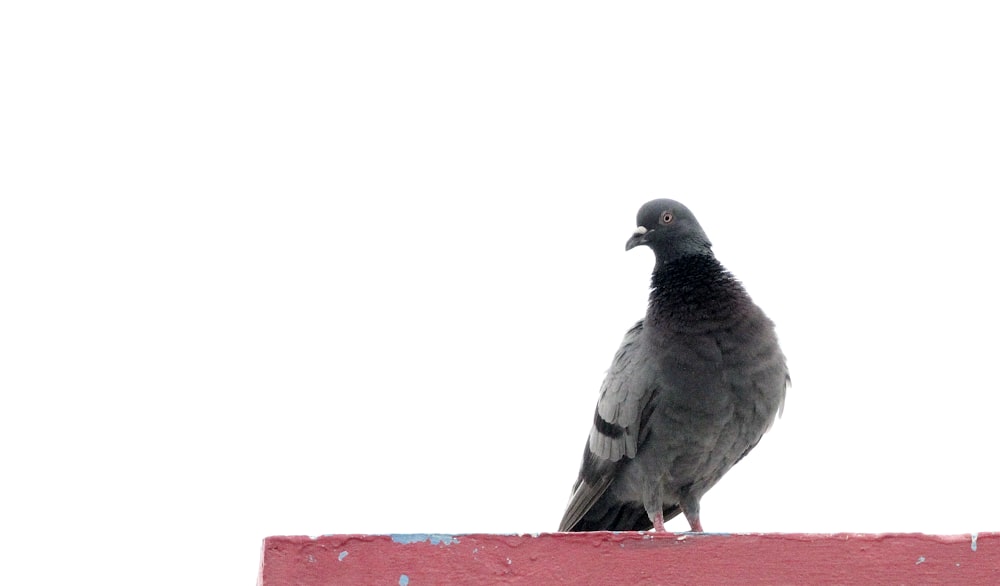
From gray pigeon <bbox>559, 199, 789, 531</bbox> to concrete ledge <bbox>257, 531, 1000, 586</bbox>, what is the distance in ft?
8.15

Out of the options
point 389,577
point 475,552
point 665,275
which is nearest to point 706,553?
point 475,552

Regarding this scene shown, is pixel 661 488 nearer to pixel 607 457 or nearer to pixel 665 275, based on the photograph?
pixel 607 457

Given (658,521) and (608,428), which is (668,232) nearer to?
(608,428)

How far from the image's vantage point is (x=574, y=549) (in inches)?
126

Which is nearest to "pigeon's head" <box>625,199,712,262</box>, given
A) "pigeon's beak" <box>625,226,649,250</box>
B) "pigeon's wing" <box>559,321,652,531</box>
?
"pigeon's beak" <box>625,226,649,250</box>

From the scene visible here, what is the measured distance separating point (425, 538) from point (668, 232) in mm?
3642

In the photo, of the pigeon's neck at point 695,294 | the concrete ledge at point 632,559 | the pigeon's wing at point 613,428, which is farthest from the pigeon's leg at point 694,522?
the concrete ledge at point 632,559

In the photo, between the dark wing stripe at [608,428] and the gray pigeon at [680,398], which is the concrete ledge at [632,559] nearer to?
the gray pigeon at [680,398]

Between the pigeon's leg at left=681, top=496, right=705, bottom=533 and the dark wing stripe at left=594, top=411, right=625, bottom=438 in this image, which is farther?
the pigeon's leg at left=681, top=496, right=705, bottom=533

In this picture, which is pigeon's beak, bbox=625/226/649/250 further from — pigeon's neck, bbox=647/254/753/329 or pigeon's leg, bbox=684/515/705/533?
pigeon's leg, bbox=684/515/705/533

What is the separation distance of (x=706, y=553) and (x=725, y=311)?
2706mm

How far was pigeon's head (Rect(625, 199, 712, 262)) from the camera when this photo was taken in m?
6.39

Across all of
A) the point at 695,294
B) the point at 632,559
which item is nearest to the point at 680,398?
the point at 695,294

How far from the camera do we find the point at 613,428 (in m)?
5.98
